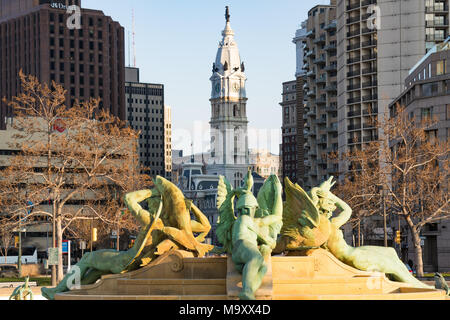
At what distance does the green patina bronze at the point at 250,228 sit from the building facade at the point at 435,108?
52531 millimetres

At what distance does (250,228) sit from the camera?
2586 centimetres

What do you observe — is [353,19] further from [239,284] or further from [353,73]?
[239,284]

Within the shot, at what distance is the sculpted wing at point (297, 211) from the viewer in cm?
2830

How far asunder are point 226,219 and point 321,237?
2.97 meters

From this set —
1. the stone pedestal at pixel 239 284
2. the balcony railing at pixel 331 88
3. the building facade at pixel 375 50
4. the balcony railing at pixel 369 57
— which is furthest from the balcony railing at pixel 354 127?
the stone pedestal at pixel 239 284

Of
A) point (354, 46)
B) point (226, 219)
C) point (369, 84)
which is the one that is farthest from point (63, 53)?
point (226, 219)

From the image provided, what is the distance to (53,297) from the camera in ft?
94.2

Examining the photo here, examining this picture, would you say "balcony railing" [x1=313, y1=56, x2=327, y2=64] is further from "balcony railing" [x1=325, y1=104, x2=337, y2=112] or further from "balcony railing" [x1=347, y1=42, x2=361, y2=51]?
"balcony railing" [x1=347, y1=42, x2=361, y2=51]

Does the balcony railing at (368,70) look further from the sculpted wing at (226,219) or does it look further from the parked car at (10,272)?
the sculpted wing at (226,219)

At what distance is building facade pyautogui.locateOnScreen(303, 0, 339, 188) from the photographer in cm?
13062

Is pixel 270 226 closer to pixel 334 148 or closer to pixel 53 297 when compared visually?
pixel 53 297

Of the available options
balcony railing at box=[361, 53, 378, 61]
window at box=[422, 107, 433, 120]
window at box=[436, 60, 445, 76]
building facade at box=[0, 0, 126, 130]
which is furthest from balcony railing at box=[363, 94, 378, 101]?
building facade at box=[0, 0, 126, 130]

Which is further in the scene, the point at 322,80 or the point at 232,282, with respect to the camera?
the point at 322,80
